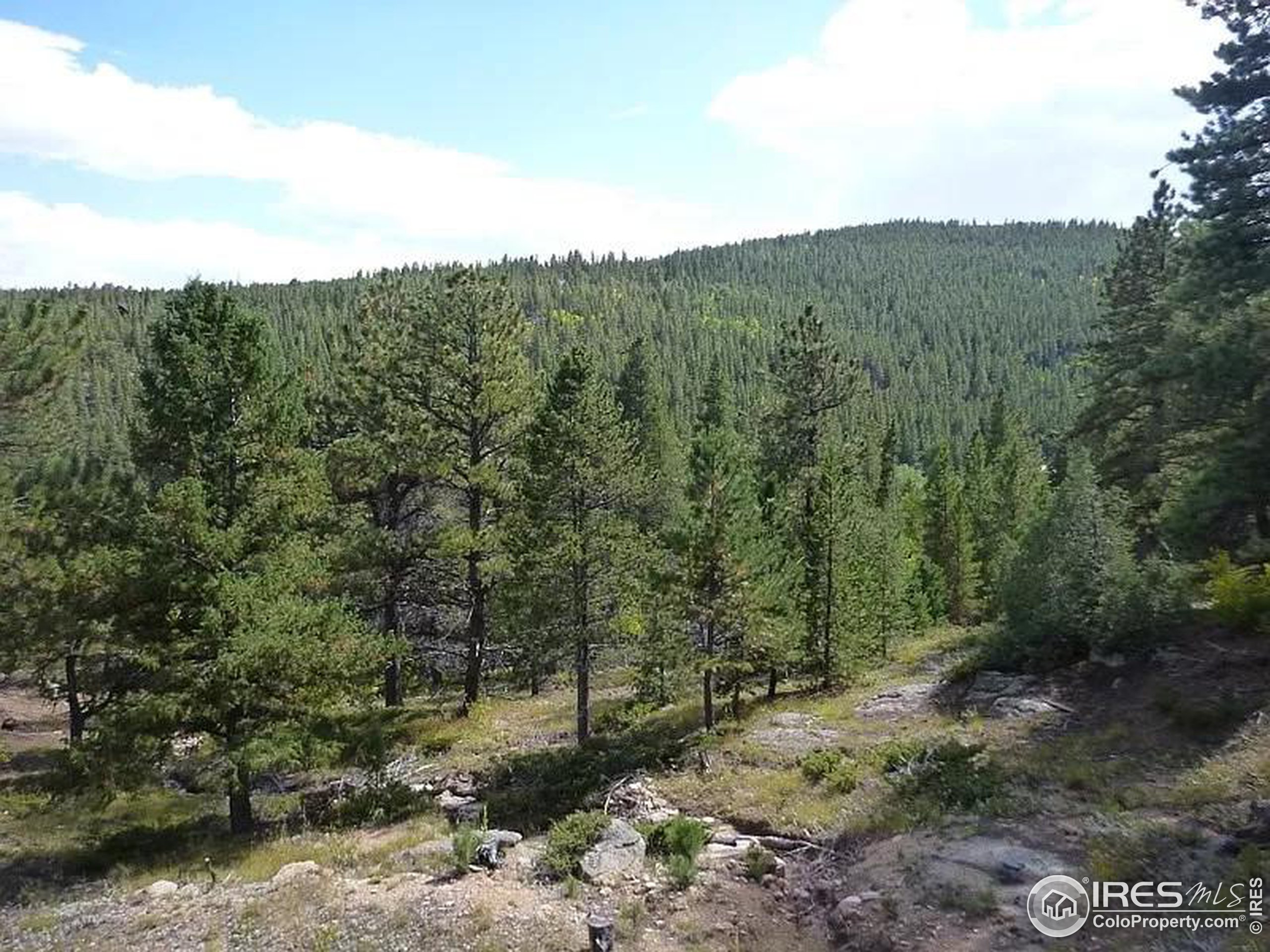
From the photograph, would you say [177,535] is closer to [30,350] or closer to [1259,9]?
[30,350]

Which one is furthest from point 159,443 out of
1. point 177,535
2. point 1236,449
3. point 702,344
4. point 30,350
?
point 702,344

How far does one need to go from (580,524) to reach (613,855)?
9.53 metres

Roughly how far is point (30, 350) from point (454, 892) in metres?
20.2

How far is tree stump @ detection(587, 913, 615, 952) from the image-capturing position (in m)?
11.4

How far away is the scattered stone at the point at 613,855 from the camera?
13.7 m

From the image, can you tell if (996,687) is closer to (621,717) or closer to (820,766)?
(820,766)

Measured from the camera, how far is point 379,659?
17922mm

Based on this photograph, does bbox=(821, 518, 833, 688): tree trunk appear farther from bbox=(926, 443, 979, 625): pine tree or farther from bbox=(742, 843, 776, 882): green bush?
bbox=(926, 443, 979, 625): pine tree

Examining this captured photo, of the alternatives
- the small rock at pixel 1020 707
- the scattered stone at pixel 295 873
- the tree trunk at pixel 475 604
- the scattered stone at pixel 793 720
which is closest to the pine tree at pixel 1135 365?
the small rock at pixel 1020 707

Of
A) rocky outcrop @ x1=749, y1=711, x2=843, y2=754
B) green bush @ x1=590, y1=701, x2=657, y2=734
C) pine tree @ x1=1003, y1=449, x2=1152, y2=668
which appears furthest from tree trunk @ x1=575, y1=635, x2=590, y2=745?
pine tree @ x1=1003, y1=449, x2=1152, y2=668

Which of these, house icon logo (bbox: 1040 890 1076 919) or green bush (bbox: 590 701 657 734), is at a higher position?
house icon logo (bbox: 1040 890 1076 919)

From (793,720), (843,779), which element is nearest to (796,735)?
(793,720)

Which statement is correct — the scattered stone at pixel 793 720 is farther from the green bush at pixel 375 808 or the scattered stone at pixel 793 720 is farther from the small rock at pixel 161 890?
the small rock at pixel 161 890

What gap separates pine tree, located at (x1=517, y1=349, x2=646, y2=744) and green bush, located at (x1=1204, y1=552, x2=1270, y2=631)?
13.0m
